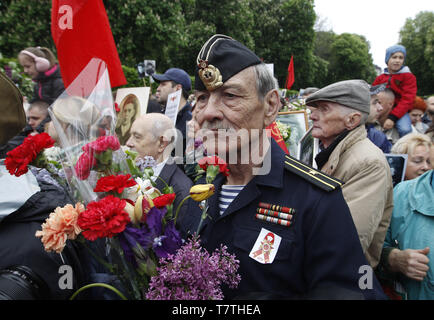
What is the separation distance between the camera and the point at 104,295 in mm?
1271

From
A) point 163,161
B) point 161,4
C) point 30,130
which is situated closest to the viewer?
point 163,161

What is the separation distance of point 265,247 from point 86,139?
3.08ft

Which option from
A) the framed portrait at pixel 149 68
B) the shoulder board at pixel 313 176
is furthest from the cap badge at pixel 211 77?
the framed portrait at pixel 149 68

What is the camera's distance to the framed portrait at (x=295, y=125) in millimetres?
4129

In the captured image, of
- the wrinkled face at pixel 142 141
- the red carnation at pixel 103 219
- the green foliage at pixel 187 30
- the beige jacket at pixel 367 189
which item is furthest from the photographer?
the green foliage at pixel 187 30

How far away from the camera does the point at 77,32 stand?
2.71 meters

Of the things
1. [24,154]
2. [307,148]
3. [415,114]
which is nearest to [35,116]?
[307,148]

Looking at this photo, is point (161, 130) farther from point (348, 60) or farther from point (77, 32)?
point (348, 60)

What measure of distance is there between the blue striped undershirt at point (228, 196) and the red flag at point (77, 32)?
5.69ft

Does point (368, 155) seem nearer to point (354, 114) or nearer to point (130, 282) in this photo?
point (354, 114)

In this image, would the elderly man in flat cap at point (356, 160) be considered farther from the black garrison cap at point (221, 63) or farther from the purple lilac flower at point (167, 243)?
the purple lilac flower at point (167, 243)

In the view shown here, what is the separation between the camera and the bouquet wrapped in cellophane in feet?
3.52
